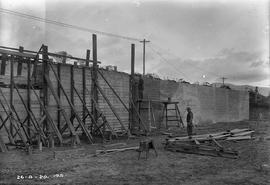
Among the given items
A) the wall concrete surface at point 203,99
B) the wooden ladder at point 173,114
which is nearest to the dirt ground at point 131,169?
the wooden ladder at point 173,114

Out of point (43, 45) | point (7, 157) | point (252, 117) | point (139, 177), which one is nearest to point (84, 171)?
point (139, 177)

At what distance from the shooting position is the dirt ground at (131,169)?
22.6ft

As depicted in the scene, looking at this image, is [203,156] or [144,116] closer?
[203,156]

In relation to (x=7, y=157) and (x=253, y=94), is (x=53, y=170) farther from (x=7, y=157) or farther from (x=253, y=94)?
(x=253, y=94)

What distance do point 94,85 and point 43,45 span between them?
3.23m

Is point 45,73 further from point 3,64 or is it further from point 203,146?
point 203,146

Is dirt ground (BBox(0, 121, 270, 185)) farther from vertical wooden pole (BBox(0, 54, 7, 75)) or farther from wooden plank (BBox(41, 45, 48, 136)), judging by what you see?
vertical wooden pole (BBox(0, 54, 7, 75))

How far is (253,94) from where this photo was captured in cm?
3747

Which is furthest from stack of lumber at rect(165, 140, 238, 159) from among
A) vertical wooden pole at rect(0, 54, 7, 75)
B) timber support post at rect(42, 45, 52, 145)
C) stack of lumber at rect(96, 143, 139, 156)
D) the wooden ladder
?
the wooden ladder

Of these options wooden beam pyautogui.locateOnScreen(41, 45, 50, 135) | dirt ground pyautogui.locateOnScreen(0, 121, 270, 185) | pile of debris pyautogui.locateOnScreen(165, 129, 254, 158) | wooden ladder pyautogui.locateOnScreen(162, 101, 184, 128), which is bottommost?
dirt ground pyautogui.locateOnScreen(0, 121, 270, 185)

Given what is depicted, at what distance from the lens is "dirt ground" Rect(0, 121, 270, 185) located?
6875 millimetres

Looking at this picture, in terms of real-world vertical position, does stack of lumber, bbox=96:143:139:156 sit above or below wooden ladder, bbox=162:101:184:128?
below

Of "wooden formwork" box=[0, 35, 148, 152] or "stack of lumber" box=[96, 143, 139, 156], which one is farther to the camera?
"wooden formwork" box=[0, 35, 148, 152]

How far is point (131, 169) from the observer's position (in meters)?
8.08
